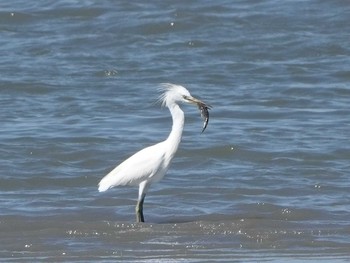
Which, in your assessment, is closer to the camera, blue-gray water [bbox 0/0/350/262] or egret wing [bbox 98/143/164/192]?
blue-gray water [bbox 0/0/350/262]

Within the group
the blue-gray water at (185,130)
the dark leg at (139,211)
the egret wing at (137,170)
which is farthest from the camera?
the egret wing at (137,170)

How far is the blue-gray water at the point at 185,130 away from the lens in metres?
9.49

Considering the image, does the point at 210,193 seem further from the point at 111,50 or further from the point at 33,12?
the point at 33,12

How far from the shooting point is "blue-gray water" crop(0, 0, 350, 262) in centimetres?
949

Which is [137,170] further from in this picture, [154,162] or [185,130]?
[185,130]

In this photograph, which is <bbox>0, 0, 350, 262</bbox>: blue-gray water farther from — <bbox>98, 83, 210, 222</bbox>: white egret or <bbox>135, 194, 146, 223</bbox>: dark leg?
<bbox>98, 83, 210, 222</bbox>: white egret

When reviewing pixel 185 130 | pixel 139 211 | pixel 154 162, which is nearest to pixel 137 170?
pixel 154 162

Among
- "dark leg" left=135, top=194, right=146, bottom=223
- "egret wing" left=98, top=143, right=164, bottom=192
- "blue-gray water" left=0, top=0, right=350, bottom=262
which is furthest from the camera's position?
"egret wing" left=98, top=143, right=164, bottom=192

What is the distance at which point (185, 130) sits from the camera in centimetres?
1412

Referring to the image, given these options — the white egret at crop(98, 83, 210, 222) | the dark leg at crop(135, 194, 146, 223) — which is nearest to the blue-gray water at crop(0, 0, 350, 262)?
the dark leg at crop(135, 194, 146, 223)

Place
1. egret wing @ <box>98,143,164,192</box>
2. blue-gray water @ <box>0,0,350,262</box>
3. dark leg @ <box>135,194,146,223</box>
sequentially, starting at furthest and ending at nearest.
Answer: egret wing @ <box>98,143,164,192</box> < dark leg @ <box>135,194,146,223</box> < blue-gray water @ <box>0,0,350,262</box>

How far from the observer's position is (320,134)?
13555mm

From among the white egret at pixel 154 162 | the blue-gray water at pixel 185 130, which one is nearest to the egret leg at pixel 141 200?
the white egret at pixel 154 162

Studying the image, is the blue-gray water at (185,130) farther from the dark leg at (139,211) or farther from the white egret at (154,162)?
the white egret at (154,162)
